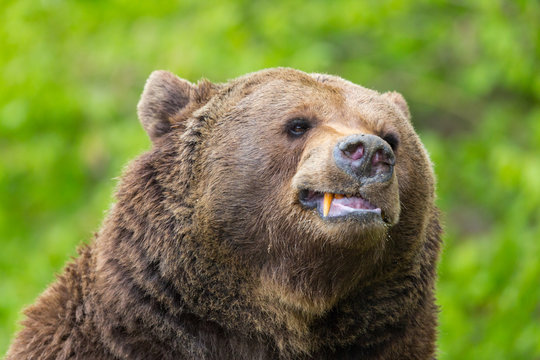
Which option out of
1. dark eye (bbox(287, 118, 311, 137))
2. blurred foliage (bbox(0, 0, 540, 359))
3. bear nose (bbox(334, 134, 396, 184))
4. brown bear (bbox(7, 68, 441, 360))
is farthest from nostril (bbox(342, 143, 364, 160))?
blurred foliage (bbox(0, 0, 540, 359))

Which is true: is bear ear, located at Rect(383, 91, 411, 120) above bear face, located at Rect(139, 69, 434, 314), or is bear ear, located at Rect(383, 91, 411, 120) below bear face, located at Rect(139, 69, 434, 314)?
above

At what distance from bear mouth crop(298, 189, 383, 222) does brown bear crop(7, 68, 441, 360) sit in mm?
17

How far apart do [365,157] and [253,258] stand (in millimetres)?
851

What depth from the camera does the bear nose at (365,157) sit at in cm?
412

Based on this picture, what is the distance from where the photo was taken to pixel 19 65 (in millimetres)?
9992

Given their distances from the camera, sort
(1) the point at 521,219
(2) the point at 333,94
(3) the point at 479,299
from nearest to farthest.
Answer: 1. (2) the point at 333,94
2. (1) the point at 521,219
3. (3) the point at 479,299

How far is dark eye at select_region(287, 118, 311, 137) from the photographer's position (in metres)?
Result: 4.65

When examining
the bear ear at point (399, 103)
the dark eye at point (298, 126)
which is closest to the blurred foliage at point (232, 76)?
the bear ear at point (399, 103)

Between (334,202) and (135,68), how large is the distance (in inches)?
257

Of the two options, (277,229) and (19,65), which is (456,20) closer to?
(19,65)

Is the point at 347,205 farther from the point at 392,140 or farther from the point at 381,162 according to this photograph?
the point at 392,140

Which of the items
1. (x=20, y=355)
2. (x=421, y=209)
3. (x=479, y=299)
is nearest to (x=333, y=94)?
(x=421, y=209)

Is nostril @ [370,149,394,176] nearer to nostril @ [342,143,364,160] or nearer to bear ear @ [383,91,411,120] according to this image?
nostril @ [342,143,364,160]

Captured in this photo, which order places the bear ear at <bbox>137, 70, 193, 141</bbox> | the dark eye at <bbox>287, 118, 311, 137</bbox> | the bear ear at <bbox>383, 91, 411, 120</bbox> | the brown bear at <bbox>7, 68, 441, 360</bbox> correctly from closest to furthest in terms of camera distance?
the brown bear at <bbox>7, 68, 441, 360</bbox> → the dark eye at <bbox>287, 118, 311, 137</bbox> → the bear ear at <bbox>137, 70, 193, 141</bbox> → the bear ear at <bbox>383, 91, 411, 120</bbox>
